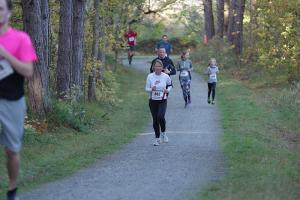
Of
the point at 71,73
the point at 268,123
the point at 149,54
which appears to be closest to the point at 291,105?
the point at 268,123

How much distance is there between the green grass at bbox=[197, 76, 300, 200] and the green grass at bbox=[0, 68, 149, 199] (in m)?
2.54

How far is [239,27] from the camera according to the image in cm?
3394

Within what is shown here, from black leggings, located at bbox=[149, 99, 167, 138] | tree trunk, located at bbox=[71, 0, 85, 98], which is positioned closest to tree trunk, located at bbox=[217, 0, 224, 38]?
tree trunk, located at bbox=[71, 0, 85, 98]

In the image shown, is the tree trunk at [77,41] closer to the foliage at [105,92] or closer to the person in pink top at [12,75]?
the foliage at [105,92]

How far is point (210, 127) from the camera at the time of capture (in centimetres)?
1712

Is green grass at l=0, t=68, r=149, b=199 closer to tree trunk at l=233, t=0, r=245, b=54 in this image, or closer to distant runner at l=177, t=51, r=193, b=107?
distant runner at l=177, t=51, r=193, b=107

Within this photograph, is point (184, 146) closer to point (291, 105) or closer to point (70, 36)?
point (70, 36)

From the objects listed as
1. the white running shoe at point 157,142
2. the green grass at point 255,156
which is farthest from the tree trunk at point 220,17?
the white running shoe at point 157,142

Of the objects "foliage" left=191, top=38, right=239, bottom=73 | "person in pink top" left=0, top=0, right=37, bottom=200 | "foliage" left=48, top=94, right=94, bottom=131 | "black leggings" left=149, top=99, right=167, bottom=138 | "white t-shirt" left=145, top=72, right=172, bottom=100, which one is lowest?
"foliage" left=191, top=38, right=239, bottom=73

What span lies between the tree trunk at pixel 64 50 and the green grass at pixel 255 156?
14.7 feet

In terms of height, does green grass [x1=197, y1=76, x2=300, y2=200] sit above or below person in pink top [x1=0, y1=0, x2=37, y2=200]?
below

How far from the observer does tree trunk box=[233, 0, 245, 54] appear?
3325 cm

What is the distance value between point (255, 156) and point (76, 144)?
12.5 ft

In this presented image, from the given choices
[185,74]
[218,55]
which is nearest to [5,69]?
[185,74]
